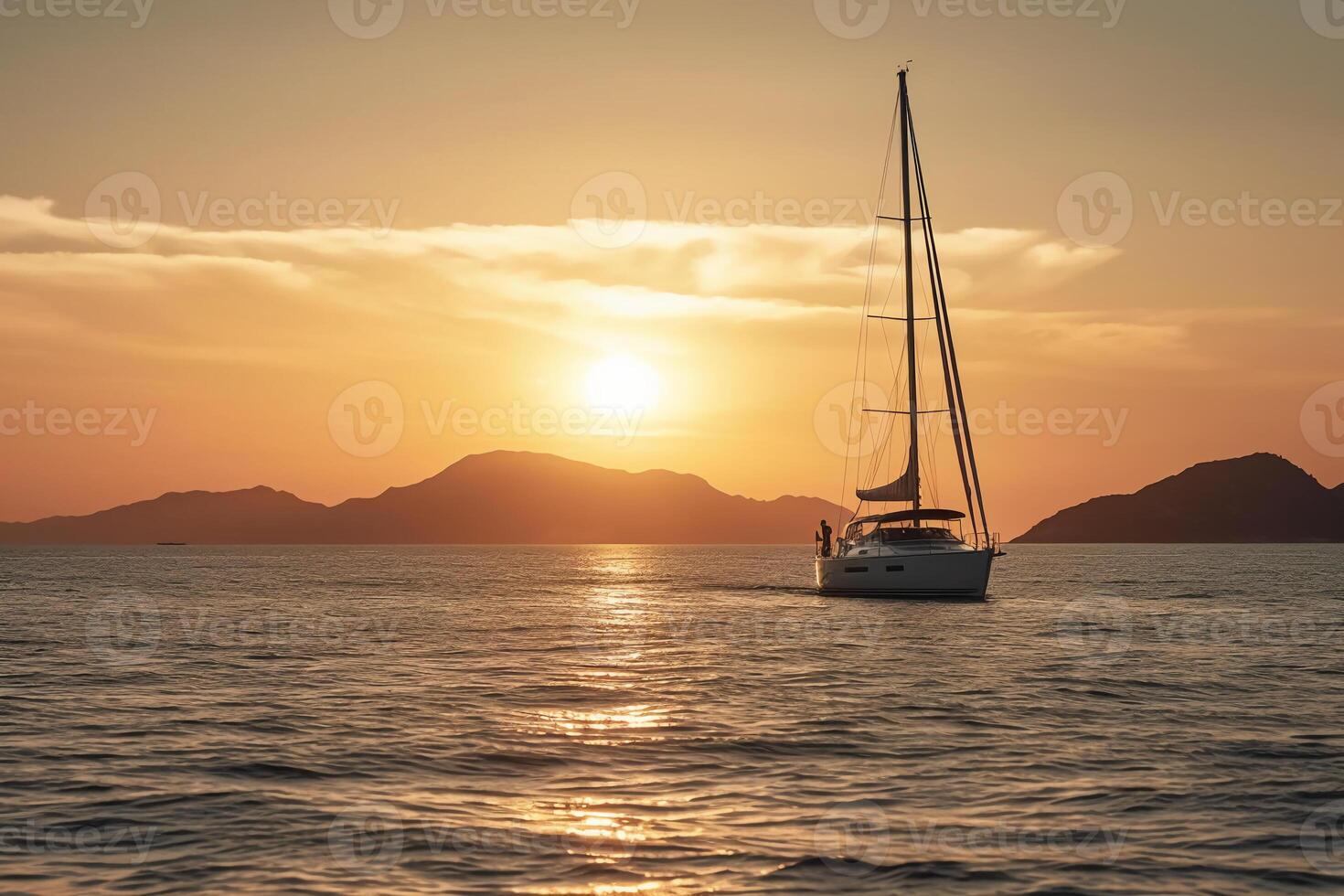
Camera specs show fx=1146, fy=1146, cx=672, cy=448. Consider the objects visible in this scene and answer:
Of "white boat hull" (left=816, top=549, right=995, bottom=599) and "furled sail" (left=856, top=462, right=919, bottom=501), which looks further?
"furled sail" (left=856, top=462, right=919, bottom=501)

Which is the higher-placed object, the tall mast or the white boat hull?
the tall mast

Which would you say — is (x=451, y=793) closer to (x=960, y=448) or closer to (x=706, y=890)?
(x=706, y=890)

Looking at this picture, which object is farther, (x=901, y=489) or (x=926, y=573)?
(x=901, y=489)

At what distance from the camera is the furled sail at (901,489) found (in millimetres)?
60094

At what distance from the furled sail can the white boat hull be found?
3843 millimetres

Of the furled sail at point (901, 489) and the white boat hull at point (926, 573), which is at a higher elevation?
the furled sail at point (901, 489)

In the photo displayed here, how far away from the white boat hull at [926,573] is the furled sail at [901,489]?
151 inches

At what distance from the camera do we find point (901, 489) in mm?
60469

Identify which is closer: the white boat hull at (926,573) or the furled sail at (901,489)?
the white boat hull at (926,573)

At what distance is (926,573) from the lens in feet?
185

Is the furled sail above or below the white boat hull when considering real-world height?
above

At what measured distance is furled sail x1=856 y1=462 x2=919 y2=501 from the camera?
60.1 metres

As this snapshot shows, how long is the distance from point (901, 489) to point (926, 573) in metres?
5.73

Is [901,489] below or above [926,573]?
above
